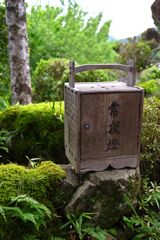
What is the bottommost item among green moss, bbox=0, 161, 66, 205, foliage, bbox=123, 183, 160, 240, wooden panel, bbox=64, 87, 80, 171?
foliage, bbox=123, 183, 160, 240

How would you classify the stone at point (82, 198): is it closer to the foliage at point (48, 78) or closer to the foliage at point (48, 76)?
the foliage at point (48, 78)

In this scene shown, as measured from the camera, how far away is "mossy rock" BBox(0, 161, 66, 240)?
6.85 ft

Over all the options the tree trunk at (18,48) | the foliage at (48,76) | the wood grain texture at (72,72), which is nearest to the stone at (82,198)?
the wood grain texture at (72,72)

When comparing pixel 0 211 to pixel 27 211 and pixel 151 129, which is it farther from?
pixel 151 129

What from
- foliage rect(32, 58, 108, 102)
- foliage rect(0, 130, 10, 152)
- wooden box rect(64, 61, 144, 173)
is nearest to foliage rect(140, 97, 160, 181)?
wooden box rect(64, 61, 144, 173)

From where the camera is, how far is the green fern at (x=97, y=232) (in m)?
2.13

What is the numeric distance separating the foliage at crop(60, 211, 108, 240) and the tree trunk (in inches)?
125

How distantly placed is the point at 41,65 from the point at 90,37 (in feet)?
37.6

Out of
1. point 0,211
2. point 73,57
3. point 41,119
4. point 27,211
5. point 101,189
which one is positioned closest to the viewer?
point 0,211

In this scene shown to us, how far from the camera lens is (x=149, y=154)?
118 inches

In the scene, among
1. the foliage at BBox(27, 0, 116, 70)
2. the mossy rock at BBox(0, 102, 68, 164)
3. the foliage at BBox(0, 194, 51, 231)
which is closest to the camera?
the foliage at BBox(0, 194, 51, 231)

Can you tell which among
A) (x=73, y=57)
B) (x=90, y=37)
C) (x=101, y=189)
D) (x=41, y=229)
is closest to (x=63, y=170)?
(x=101, y=189)

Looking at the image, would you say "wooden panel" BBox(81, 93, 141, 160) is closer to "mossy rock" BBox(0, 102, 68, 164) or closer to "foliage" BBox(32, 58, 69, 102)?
"mossy rock" BBox(0, 102, 68, 164)

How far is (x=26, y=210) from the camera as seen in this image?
2051mm
